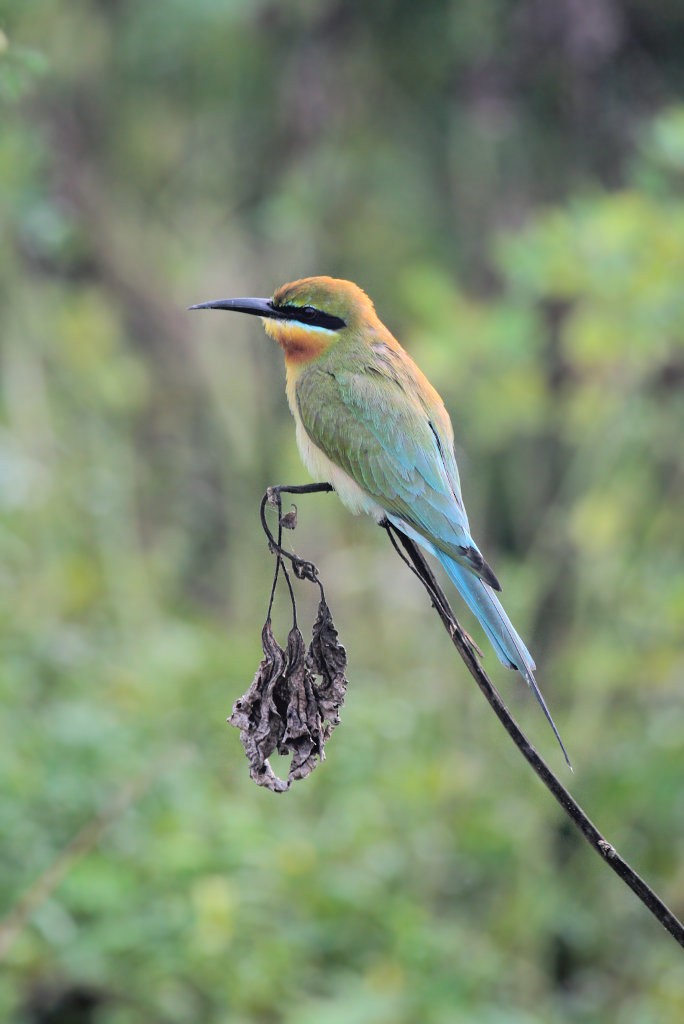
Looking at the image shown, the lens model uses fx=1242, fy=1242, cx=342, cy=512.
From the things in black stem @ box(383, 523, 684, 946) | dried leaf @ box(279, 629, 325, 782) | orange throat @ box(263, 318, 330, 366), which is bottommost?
black stem @ box(383, 523, 684, 946)

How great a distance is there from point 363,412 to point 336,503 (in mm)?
2090

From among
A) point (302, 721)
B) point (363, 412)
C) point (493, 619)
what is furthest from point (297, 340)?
point (302, 721)

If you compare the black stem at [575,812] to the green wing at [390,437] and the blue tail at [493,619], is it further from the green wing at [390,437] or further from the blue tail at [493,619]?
the green wing at [390,437]

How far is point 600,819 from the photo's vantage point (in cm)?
286

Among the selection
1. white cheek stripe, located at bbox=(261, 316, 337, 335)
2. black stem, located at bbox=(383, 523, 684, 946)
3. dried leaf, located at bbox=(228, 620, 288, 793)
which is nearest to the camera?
black stem, located at bbox=(383, 523, 684, 946)

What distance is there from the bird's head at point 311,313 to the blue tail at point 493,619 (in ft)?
1.23

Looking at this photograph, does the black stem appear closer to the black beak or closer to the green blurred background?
the black beak

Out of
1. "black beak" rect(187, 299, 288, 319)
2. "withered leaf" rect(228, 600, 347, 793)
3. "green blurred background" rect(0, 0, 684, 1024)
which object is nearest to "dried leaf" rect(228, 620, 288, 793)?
"withered leaf" rect(228, 600, 347, 793)

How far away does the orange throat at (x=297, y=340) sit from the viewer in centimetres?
164

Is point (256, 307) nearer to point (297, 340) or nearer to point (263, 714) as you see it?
point (297, 340)

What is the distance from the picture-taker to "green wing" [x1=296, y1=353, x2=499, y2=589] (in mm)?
1528

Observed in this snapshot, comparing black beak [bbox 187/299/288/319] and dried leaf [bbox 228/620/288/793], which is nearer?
dried leaf [bbox 228/620/288/793]

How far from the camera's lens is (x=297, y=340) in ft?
5.47

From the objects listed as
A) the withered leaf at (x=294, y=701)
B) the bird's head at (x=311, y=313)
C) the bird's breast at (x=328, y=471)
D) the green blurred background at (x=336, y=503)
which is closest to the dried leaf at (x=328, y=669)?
the withered leaf at (x=294, y=701)
